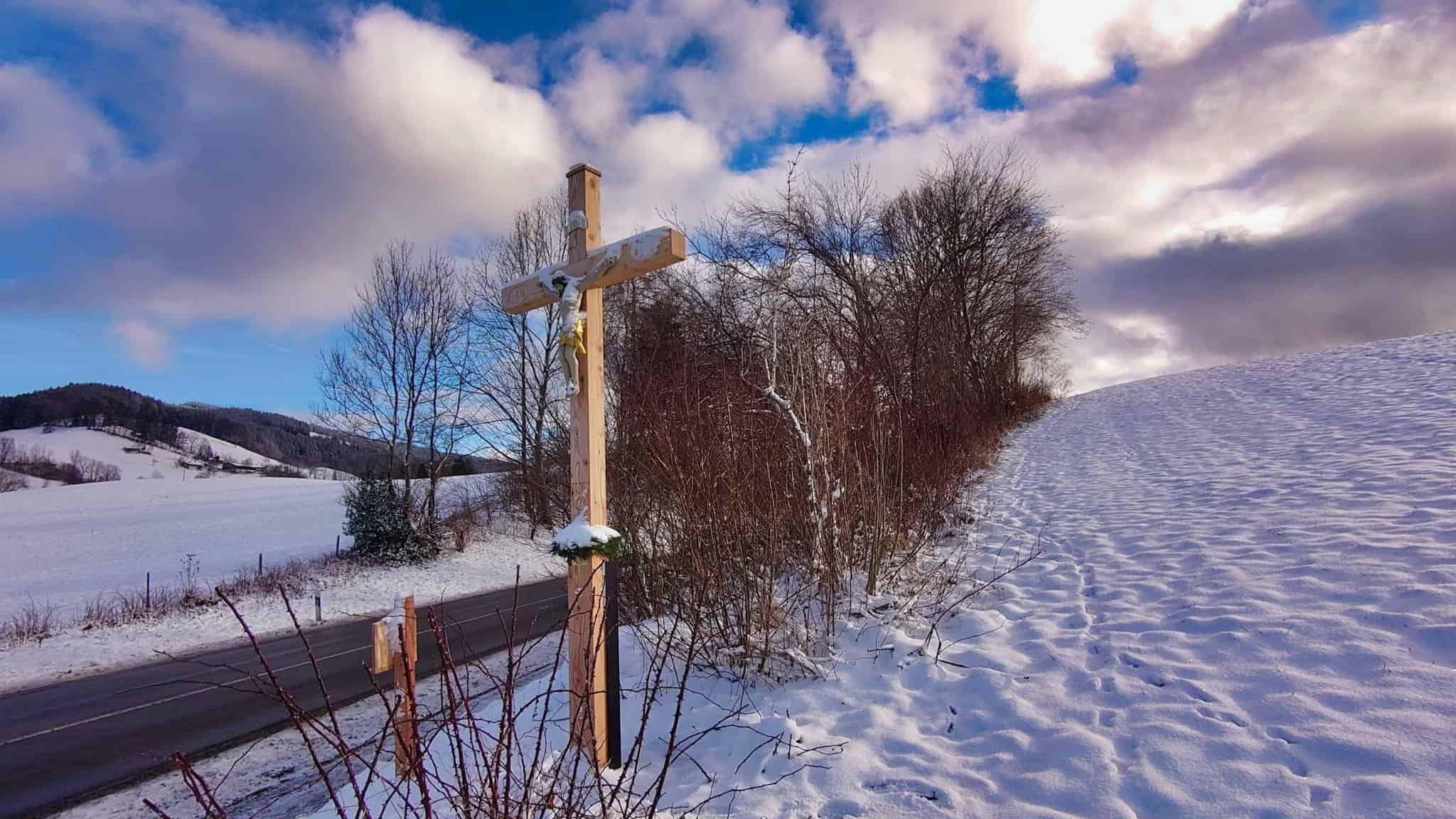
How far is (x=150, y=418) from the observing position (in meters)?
68.0

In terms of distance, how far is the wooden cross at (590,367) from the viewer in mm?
3248

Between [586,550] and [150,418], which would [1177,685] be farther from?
[150,418]

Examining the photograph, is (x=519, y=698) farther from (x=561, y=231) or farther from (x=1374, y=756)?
(x=561, y=231)

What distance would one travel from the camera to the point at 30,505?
2783 centimetres

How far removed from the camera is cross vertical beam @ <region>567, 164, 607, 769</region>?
10.6ft

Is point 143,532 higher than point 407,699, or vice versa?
point 407,699

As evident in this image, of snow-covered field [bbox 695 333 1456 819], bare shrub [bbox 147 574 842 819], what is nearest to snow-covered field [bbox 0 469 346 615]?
bare shrub [bbox 147 574 842 819]

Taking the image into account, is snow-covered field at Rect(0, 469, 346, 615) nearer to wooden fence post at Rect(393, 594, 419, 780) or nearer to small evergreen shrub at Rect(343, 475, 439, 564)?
small evergreen shrub at Rect(343, 475, 439, 564)

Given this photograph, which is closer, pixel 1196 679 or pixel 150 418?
pixel 1196 679

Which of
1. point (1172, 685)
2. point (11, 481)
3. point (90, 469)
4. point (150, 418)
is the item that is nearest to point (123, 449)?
point (150, 418)

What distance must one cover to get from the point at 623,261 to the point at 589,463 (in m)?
1.07

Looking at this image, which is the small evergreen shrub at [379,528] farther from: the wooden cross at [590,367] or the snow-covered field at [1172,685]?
the wooden cross at [590,367]

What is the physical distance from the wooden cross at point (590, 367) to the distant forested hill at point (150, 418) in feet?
220

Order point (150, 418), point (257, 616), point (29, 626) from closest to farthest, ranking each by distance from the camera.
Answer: point (29, 626)
point (257, 616)
point (150, 418)
